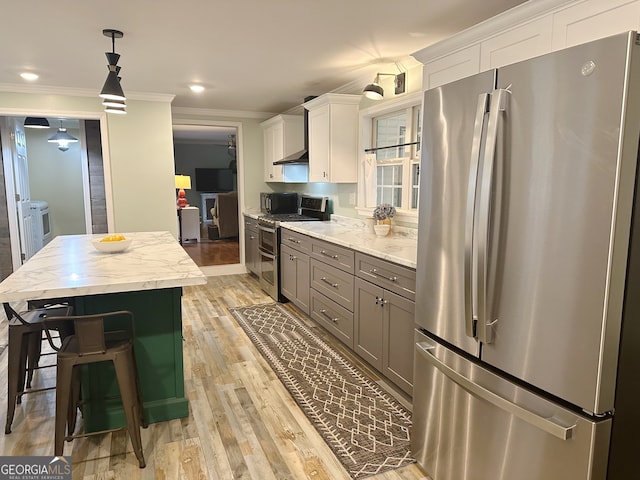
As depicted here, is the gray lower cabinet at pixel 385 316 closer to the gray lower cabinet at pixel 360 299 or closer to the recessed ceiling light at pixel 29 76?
the gray lower cabinet at pixel 360 299

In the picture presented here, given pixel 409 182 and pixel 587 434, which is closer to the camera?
pixel 587 434

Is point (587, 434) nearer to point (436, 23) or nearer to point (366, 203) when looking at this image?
point (436, 23)

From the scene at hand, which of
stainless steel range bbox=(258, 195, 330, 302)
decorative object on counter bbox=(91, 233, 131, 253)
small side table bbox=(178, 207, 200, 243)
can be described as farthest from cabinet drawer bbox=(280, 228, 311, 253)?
small side table bbox=(178, 207, 200, 243)

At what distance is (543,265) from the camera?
1352 mm

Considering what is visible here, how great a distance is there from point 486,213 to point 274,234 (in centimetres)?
341

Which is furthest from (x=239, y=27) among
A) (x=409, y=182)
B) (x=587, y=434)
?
(x=587, y=434)

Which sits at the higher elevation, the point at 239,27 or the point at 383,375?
the point at 239,27

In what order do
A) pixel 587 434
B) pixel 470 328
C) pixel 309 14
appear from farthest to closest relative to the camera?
1. pixel 309 14
2. pixel 470 328
3. pixel 587 434

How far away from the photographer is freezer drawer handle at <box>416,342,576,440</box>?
1.32m

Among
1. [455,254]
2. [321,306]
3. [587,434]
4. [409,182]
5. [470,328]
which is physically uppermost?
[409,182]

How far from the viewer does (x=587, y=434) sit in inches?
50.3

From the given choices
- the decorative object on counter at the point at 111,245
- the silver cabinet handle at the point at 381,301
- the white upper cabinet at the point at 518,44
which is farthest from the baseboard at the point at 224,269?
the white upper cabinet at the point at 518,44

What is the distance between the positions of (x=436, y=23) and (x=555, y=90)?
156 cm

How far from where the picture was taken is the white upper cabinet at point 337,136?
4148mm
